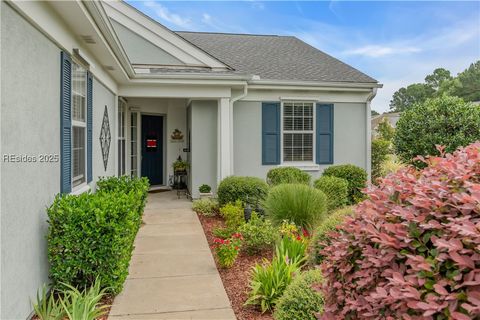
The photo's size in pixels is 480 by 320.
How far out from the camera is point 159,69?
9695 millimetres

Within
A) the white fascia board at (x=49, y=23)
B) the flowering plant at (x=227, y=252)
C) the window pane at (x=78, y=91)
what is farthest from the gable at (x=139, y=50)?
the flowering plant at (x=227, y=252)

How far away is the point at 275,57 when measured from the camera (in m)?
13.1

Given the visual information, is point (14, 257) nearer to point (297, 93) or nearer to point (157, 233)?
point (157, 233)

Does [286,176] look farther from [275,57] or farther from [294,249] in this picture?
[275,57]

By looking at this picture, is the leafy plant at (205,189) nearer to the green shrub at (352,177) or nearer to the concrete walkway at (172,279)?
the concrete walkway at (172,279)

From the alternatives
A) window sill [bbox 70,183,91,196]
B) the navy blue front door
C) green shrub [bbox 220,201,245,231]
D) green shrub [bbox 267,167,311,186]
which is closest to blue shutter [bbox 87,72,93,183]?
window sill [bbox 70,183,91,196]

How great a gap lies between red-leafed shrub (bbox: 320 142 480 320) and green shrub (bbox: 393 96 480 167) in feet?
31.5

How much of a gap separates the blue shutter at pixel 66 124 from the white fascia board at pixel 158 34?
18.0ft

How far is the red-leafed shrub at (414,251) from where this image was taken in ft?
4.59

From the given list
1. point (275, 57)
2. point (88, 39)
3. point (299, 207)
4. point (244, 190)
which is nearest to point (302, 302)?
point (299, 207)

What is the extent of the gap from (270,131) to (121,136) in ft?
13.8

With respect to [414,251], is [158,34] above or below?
above

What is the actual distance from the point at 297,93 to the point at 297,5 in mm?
3157

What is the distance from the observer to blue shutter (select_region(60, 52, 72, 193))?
4605mm
